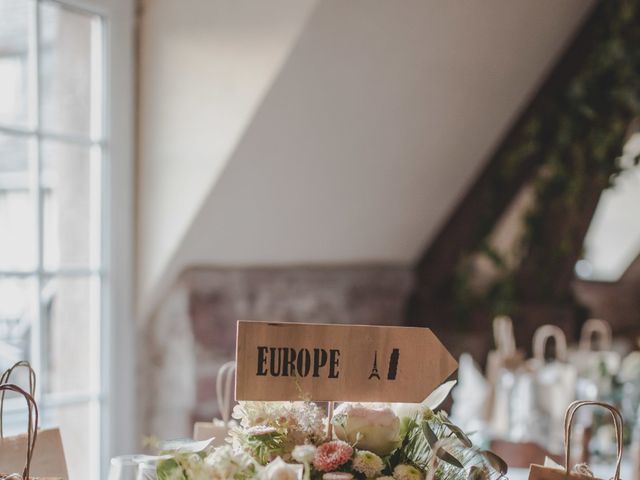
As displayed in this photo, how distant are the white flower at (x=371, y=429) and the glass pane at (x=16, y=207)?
1.42 meters

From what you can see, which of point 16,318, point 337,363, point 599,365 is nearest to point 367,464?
point 337,363

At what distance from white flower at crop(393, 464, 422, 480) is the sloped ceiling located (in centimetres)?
147

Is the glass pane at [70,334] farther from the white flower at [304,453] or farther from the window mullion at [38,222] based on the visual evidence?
the white flower at [304,453]

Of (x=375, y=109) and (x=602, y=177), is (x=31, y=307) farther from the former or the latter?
(x=602, y=177)

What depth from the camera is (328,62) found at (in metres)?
2.45

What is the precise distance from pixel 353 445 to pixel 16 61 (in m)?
1.62

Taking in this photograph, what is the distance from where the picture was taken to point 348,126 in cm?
275

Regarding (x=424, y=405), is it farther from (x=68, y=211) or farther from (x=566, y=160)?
(x=566, y=160)

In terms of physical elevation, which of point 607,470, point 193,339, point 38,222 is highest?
point 38,222

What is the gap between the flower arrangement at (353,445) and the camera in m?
1.08

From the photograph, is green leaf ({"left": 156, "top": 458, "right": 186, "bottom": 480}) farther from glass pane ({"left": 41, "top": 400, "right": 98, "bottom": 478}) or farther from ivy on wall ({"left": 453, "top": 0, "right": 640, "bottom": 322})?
ivy on wall ({"left": 453, "top": 0, "right": 640, "bottom": 322})

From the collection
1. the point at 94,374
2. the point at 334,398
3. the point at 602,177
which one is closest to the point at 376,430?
the point at 334,398

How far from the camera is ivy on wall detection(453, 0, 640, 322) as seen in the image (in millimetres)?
3172

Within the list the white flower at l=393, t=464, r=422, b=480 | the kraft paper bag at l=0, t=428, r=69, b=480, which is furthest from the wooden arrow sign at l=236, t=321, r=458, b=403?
the kraft paper bag at l=0, t=428, r=69, b=480
